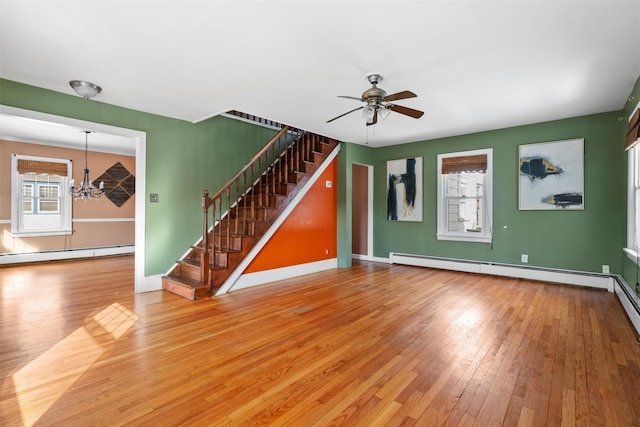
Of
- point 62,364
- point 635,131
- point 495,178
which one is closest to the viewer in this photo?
point 62,364

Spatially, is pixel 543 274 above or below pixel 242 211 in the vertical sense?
below

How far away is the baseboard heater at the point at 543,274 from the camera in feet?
11.3

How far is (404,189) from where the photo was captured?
Answer: 657 centimetres

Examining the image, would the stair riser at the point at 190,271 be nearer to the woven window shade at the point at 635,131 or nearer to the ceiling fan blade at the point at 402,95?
the ceiling fan blade at the point at 402,95

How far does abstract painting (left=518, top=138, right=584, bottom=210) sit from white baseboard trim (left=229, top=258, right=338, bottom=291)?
3660 mm

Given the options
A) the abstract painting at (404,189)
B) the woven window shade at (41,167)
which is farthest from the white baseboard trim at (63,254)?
the abstract painting at (404,189)

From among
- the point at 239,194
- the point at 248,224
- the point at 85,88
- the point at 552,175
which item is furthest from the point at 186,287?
the point at 552,175

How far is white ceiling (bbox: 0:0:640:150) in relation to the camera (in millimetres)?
2174

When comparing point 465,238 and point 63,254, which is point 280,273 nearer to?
point 465,238

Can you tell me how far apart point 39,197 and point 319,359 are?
25.5ft

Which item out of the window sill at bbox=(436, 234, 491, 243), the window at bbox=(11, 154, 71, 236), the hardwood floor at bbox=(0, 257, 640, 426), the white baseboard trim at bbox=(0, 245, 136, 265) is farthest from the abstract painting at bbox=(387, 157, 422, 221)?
the window at bbox=(11, 154, 71, 236)

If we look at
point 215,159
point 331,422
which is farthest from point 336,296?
point 215,159

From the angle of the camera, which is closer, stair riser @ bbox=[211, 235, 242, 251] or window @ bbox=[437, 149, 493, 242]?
stair riser @ bbox=[211, 235, 242, 251]

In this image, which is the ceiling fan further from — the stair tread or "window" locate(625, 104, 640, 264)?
the stair tread
